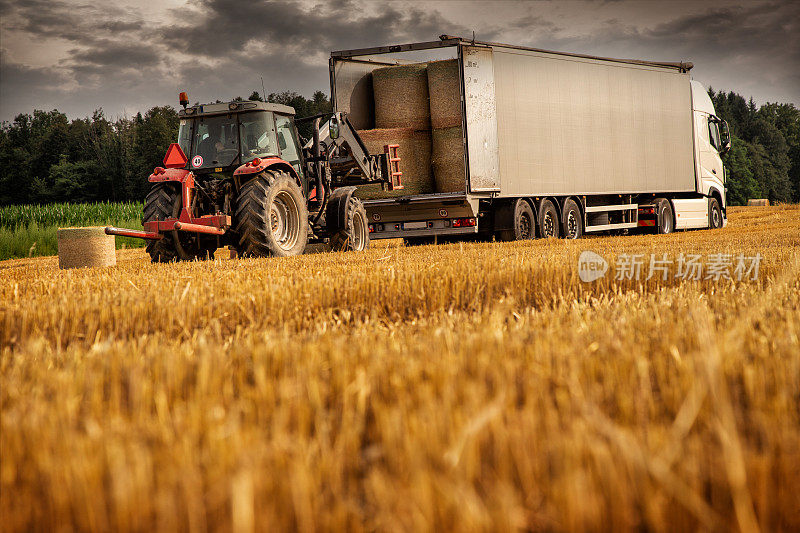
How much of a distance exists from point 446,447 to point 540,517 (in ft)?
0.78

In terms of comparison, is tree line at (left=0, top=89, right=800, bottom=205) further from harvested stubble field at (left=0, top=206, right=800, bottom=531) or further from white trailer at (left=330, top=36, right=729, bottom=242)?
harvested stubble field at (left=0, top=206, right=800, bottom=531)

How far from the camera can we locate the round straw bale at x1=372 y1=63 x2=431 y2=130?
1453 cm

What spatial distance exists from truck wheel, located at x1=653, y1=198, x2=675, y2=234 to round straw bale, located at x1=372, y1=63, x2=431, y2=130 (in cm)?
780

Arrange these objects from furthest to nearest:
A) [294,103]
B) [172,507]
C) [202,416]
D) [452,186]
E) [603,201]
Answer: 1. [294,103]
2. [603,201]
3. [452,186]
4. [202,416]
5. [172,507]

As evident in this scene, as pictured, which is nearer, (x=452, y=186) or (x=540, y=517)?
(x=540, y=517)

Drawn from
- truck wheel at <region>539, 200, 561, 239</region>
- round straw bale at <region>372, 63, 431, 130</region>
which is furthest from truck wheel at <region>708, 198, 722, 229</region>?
round straw bale at <region>372, 63, 431, 130</region>

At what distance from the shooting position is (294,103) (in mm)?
68750

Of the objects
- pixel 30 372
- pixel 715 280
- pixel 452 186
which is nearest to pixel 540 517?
pixel 30 372

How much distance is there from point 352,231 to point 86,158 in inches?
2251

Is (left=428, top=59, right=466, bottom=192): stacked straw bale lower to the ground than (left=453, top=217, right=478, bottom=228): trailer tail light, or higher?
higher

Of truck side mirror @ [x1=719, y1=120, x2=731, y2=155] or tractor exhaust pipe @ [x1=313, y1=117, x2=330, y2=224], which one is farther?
truck side mirror @ [x1=719, y1=120, x2=731, y2=155]

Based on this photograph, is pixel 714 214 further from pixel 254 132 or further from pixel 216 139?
pixel 216 139

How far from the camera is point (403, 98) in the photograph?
47.8 feet

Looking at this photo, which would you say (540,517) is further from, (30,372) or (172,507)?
(30,372)
